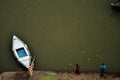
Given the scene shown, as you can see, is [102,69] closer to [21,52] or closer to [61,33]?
[61,33]

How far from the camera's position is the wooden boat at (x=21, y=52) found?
10.6m

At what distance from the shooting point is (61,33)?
35.4 feet

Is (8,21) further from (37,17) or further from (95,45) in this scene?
(95,45)

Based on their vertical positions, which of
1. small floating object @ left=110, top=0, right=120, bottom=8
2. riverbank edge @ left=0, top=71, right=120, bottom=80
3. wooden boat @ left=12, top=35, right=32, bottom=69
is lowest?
riverbank edge @ left=0, top=71, right=120, bottom=80

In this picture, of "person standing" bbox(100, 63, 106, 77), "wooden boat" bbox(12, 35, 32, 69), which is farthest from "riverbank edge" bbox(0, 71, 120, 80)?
Answer: "wooden boat" bbox(12, 35, 32, 69)

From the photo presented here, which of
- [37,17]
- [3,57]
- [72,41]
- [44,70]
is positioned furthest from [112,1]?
[3,57]

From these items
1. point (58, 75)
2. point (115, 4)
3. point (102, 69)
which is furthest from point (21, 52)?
point (115, 4)

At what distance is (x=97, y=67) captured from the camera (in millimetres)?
10805

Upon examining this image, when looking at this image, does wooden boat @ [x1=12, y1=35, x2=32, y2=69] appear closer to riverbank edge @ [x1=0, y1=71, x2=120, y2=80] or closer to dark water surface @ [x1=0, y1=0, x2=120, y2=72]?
dark water surface @ [x1=0, y1=0, x2=120, y2=72]

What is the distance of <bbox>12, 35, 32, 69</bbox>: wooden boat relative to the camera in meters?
10.6

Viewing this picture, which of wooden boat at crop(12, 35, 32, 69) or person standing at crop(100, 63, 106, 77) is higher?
wooden boat at crop(12, 35, 32, 69)

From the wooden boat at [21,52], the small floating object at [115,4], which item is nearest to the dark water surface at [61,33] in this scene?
the wooden boat at [21,52]

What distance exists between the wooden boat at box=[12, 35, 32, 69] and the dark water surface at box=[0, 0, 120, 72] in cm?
20

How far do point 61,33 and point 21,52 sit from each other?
166 cm
